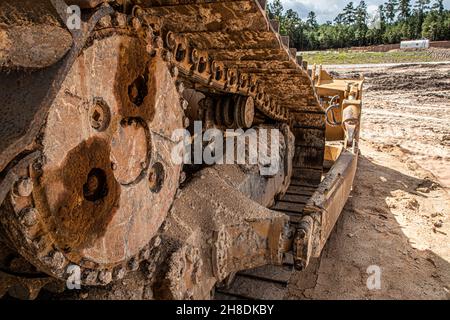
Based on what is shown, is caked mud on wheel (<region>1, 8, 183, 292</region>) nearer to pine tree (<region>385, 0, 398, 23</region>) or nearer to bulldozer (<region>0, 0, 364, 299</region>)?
bulldozer (<region>0, 0, 364, 299</region>)

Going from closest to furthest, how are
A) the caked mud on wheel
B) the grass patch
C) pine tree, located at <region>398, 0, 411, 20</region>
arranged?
the caked mud on wheel < the grass patch < pine tree, located at <region>398, 0, 411, 20</region>

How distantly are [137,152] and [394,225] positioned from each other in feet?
14.5

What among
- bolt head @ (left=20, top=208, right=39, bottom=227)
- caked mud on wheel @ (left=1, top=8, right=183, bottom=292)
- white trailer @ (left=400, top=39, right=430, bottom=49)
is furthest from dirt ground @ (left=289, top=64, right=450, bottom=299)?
white trailer @ (left=400, top=39, right=430, bottom=49)

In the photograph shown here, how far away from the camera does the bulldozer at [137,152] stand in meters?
1.21

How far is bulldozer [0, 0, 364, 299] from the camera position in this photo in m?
1.21

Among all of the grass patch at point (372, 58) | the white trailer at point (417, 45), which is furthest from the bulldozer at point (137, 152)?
the white trailer at point (417, 45)

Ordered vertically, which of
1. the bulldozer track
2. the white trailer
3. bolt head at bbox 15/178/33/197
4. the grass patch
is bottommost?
the bulldozer track

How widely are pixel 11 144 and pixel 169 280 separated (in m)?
1.10

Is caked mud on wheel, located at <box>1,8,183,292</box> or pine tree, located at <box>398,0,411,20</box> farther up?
pine tree, located at <box>398,0,411,20</box>

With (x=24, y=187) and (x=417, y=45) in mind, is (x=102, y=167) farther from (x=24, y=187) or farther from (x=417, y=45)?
(x=417, y=45)

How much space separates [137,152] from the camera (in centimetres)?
187

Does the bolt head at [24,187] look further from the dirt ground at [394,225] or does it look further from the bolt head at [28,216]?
the dirt ground at [394,225]

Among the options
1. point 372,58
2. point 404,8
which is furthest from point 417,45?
point 404,8

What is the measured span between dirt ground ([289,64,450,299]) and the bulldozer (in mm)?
893
